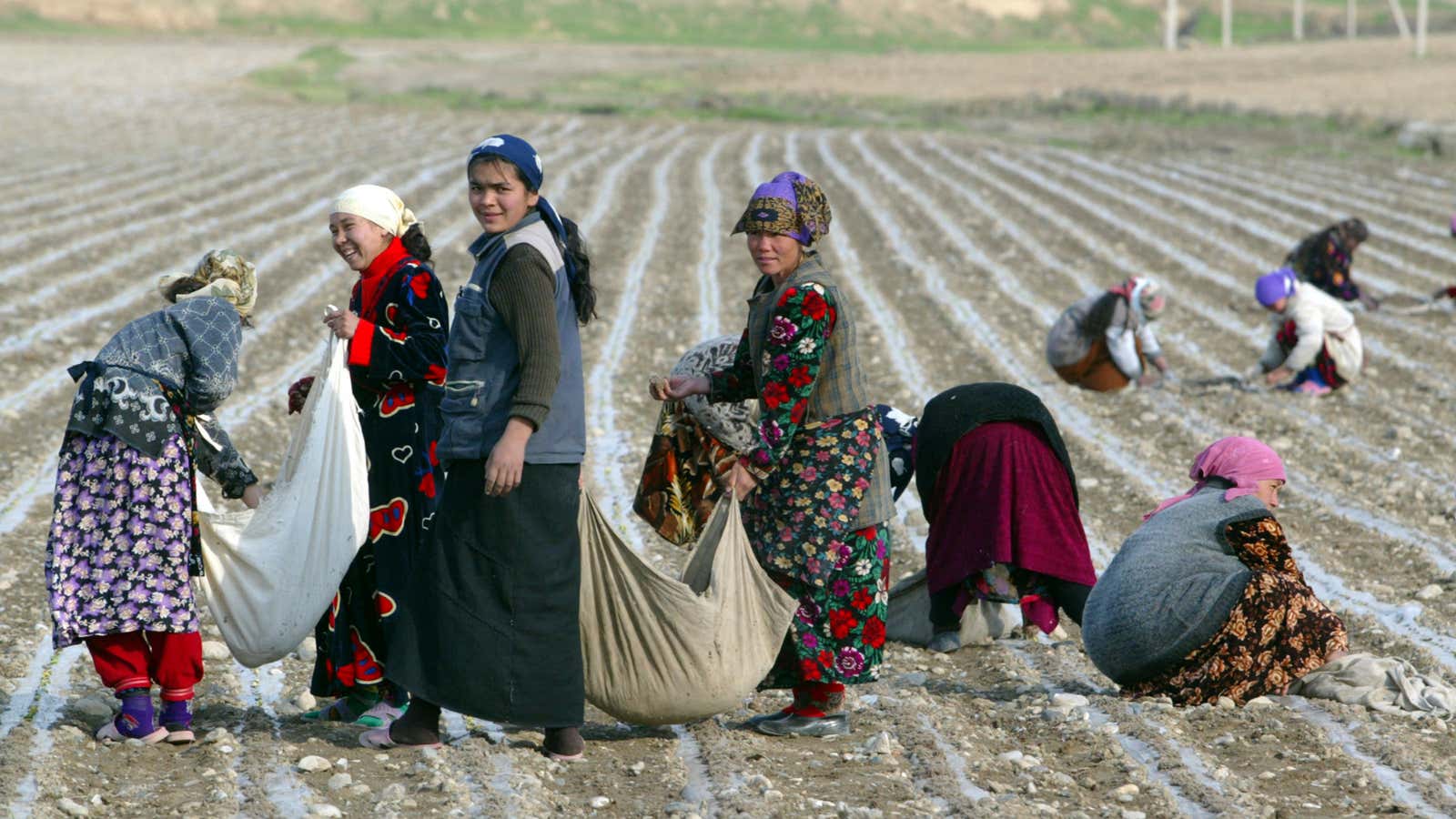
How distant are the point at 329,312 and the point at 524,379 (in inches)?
23.2

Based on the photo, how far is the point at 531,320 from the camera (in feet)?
12.6

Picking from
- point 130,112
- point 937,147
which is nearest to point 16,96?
point 130,112

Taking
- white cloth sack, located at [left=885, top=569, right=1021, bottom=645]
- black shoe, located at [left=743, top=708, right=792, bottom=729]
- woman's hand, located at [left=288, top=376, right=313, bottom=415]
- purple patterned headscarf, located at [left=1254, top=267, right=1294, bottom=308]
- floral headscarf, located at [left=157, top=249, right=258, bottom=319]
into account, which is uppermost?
floral headscarf, located at [left=157, top=249, right=258, bottom=319]

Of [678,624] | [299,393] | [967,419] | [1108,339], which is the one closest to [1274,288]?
[1108,339]

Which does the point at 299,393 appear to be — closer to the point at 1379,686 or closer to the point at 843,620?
the point at 843,620

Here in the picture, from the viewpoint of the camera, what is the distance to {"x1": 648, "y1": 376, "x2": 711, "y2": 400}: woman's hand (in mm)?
4301

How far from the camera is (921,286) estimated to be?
46.2 feet

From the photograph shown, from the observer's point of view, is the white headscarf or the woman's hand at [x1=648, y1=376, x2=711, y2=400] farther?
the woman's hand at [x1=648, y1=376, x2=711, y2=400]

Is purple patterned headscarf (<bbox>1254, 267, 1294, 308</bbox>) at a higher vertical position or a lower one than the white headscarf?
lower

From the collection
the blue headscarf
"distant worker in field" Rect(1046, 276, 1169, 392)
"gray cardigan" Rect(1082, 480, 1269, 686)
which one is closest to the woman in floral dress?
the blue headscarf

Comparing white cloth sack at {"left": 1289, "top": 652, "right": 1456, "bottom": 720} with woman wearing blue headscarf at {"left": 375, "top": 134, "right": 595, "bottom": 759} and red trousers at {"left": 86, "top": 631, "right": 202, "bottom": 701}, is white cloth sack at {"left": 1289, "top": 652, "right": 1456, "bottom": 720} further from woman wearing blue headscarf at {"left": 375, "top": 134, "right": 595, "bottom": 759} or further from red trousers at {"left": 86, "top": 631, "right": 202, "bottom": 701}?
red trousers at {"left": 86, "top": 631, "right": 202, "bottom": 701}

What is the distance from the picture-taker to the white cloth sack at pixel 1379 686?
458 centimetres

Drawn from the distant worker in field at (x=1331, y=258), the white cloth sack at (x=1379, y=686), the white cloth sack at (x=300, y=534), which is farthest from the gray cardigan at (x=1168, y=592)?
the distant worker in field at (x=1331, y=258)

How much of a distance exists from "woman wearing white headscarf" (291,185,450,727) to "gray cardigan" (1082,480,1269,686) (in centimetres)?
185
